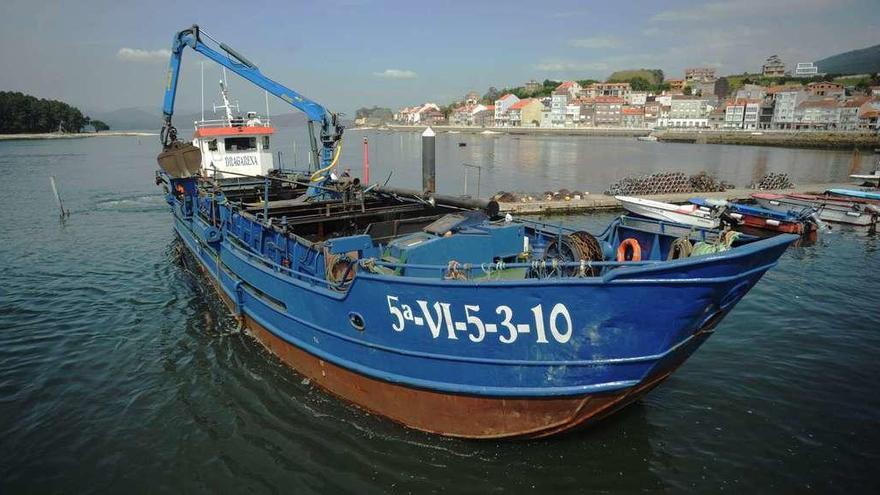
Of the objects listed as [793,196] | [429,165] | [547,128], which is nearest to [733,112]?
[547,128]

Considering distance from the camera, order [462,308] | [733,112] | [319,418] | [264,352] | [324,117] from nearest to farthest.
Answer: [462,308] < [319,418] < [264,352] < [324,117] < [733,112]

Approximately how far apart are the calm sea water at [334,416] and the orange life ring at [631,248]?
2168 mm

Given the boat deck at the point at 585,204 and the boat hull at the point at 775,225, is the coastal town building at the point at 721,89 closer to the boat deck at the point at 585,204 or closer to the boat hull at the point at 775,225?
the boat deck at the point at 585,204

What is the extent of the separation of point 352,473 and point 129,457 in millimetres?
2978

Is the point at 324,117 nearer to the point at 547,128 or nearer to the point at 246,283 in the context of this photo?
the point at 246,283

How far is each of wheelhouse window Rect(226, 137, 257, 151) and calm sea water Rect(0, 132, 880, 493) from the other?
7.11 metres

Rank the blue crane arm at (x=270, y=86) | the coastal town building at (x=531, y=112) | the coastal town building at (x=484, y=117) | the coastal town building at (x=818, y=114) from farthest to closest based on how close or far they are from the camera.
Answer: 1. the coastal town building at (x=484, y=117)
2. the coastal town building at (x=531, y=112)
3. the coastal town building at (x=818, y=114)
4. the blue crane arm at (x=270, y=86)

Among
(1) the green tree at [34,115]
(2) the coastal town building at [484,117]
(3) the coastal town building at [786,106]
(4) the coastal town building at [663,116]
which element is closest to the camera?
(1) the green tree at [34,115]

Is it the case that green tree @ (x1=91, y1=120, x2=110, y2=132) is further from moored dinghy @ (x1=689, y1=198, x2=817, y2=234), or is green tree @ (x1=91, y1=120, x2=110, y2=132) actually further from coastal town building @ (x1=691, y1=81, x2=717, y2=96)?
coastal town building @ (x1=691, y1=81, x2=717, y2=96)

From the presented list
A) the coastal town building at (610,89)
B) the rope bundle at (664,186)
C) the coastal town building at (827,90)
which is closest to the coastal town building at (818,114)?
the coastal town building at (827,90)

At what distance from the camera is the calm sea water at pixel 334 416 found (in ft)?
19.3

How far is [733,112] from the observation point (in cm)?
12006

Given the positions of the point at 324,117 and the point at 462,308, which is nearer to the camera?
the point at 462,308

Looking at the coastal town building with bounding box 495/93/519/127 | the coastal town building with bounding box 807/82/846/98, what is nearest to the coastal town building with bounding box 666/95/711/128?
the coastal town building with bounding box 807/82/846/98
